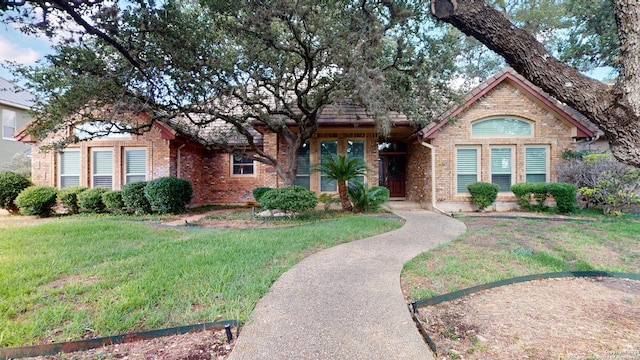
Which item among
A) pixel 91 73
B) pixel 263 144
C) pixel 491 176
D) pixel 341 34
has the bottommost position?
pixel 491 176

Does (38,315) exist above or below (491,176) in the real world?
below

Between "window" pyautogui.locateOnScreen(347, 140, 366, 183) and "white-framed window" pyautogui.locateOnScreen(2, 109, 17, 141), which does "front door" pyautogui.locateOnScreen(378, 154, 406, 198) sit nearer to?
"window" pyautogui.locateOnScreen(347, 140, 366, 183)

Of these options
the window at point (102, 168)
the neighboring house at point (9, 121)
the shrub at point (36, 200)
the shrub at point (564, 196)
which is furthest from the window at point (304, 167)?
the neighboring house at point (9, 121)

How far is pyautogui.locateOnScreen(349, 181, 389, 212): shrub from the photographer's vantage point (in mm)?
9445

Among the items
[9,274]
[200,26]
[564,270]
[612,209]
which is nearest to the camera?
[9,274]

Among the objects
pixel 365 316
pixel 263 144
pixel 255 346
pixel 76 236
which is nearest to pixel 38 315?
pixel 255 346

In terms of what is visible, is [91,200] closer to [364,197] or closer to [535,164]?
[364,197]

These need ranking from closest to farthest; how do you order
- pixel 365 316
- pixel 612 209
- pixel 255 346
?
pixel 255 346 → pixel 365 316 → pixel 612 209

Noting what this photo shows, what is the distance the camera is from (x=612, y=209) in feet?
30.5

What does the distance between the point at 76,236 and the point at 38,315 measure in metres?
3.87

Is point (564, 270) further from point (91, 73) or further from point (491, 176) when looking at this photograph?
point (91, 73)

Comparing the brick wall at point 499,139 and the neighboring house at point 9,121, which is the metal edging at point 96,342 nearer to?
the brick wall at point 499,139

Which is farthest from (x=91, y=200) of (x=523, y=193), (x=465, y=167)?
(x=523, y=193)

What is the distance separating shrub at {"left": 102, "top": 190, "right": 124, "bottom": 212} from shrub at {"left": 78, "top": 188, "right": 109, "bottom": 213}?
1.04 feet
